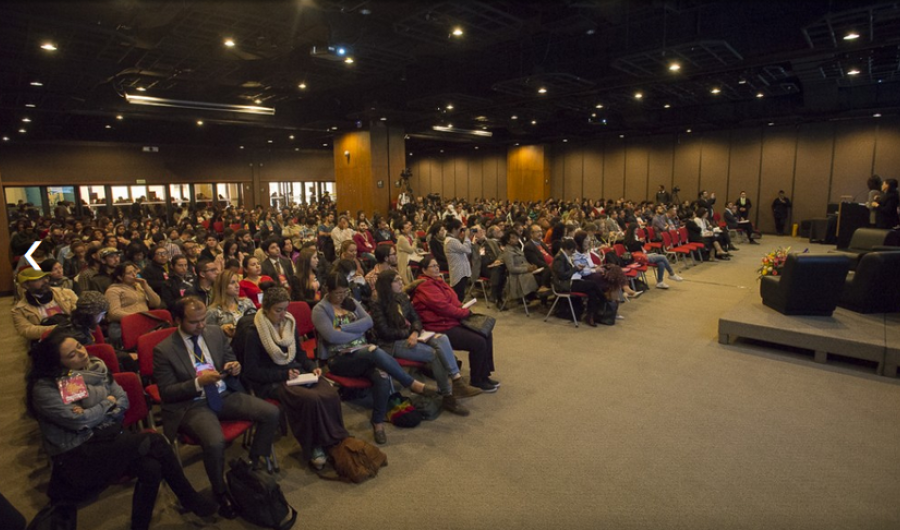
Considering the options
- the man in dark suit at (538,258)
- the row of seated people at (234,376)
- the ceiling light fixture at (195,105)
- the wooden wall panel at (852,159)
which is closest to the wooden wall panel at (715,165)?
the wooden wall panel at (852,159)

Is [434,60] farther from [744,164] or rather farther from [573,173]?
[573,173]

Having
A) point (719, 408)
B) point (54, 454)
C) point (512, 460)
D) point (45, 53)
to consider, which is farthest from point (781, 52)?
point (45, 53)

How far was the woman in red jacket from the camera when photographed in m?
4.75

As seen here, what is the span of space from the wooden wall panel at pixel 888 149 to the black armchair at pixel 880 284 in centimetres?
1261

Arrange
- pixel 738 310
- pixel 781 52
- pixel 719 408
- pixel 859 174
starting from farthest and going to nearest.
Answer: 1. pixel 859 174
2. pixel 781 52
3. pixel 738 310
4. pixel 719 408

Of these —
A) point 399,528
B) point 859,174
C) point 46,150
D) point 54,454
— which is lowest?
point 399,528

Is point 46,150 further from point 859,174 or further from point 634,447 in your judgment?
point 859,174

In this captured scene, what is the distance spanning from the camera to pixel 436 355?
441 cm

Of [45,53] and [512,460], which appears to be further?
[45,53]

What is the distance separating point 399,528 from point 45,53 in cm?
830

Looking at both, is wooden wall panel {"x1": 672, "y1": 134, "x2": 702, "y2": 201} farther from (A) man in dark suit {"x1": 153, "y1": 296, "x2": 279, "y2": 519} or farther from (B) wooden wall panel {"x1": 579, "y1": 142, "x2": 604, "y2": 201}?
(A) man in dark suit {"x1": 153, "y1": 296, "x2": 279, "y2": 519}

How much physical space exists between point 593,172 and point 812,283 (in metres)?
17.3

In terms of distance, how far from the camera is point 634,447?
3.75 metres

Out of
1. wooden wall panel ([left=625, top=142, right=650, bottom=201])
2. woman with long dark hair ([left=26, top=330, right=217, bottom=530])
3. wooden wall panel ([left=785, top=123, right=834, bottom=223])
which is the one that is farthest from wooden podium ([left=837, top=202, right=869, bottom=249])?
woman with long dark hair ([left=26, top=330, right=217, bottom=530])
